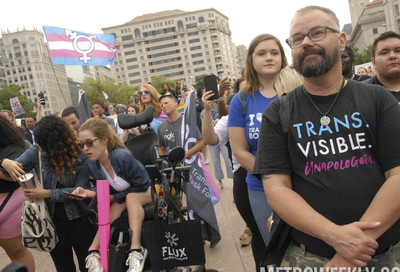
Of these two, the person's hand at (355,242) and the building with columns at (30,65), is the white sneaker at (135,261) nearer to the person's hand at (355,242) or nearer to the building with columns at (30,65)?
the person's hand at (355,242)

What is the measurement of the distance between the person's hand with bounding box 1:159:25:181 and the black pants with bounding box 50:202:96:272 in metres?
0.46

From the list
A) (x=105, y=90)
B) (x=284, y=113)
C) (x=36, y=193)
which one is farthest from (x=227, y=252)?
(x=105, y=90)

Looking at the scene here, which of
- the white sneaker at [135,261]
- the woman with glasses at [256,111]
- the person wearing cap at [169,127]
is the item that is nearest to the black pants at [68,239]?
the white sneaker at [135,261]

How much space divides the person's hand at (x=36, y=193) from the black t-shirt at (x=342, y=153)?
2.29 metres

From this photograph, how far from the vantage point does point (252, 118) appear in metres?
2.35

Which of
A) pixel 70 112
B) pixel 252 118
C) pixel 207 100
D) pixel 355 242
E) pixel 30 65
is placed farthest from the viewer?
pixel 30 65

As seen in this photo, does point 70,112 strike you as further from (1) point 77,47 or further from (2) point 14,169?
(1) point 77,47

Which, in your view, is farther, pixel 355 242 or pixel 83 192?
pixel 83 192

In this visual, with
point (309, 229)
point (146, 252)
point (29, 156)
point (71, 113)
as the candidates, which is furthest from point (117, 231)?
point (71, 113)

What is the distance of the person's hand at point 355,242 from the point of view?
126cm

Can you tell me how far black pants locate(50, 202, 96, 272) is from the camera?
3.15m

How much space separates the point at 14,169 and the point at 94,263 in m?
1.20

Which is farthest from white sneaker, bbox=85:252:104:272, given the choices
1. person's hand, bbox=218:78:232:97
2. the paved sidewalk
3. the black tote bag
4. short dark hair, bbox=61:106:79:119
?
short dark hair, bbox=61:106:79:119

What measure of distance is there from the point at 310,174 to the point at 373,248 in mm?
385
